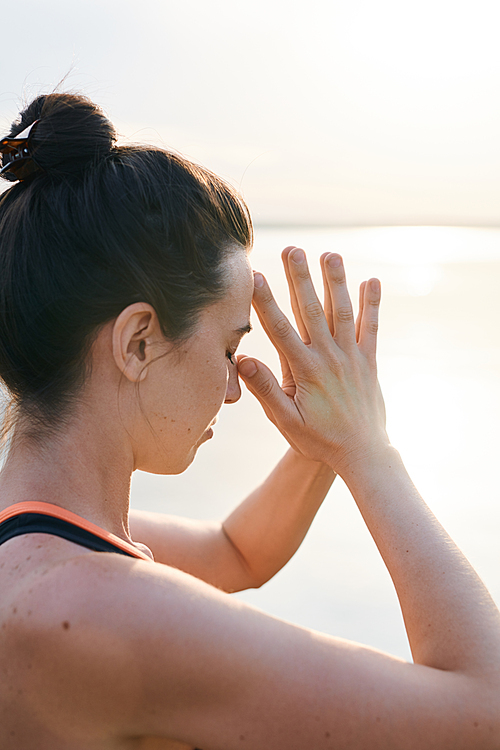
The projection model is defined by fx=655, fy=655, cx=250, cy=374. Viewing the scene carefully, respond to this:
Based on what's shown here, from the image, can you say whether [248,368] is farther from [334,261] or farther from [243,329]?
[334,261]

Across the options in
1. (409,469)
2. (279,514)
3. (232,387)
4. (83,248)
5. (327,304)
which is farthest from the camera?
(409,469)

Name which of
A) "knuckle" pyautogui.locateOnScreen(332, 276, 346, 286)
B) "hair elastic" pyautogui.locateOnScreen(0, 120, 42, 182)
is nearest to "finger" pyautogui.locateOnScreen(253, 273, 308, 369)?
"knuckle" pyautogui.locateOnScreen(332, 276, 346, 286)

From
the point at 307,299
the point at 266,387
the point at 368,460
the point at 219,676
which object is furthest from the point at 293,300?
the point at 219,676

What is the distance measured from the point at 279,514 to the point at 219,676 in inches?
24.3

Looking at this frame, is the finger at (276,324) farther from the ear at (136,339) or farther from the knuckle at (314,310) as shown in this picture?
the ear at (136,339)

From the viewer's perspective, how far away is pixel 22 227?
0.76 metres

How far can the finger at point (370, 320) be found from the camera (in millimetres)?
1070

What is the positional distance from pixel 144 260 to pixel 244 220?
200mm

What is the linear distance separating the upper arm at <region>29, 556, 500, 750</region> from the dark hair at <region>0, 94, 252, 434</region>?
0.89 feet

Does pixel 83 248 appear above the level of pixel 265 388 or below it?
above

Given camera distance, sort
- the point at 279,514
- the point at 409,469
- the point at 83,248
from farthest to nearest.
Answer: the point at 409,469 < the point at 279,514 < the point at 83,248

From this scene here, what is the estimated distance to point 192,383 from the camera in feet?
2.72

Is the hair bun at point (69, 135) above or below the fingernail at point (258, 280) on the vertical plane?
above

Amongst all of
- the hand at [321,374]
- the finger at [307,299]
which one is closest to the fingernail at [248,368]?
the hand at [321,374]
